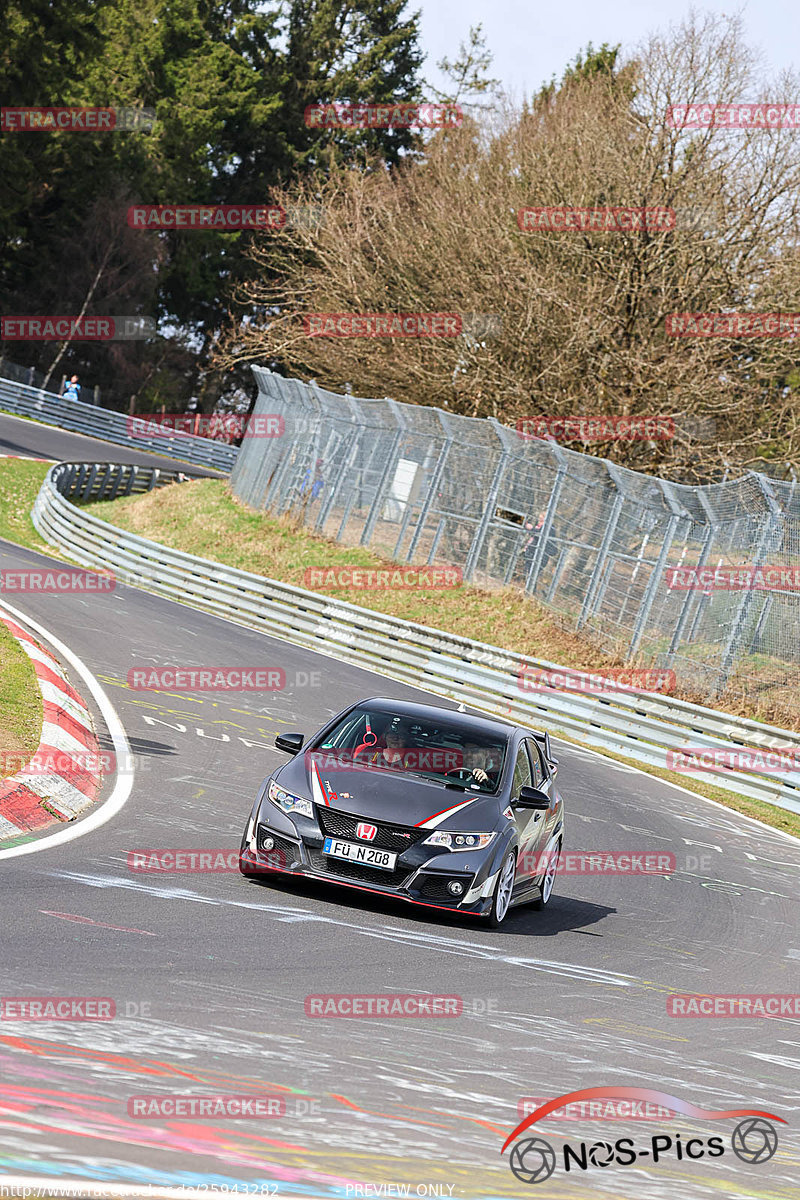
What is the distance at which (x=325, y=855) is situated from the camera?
30.5 feet

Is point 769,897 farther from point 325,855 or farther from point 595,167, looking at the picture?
point 595,167

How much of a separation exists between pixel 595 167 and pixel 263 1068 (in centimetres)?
3070

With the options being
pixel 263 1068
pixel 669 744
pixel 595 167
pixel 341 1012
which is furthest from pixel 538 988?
pixel 595 167

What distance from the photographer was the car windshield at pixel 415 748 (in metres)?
10.2

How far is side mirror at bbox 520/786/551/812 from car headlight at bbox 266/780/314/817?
4.87ft

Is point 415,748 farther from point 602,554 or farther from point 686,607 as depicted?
point 602,554
